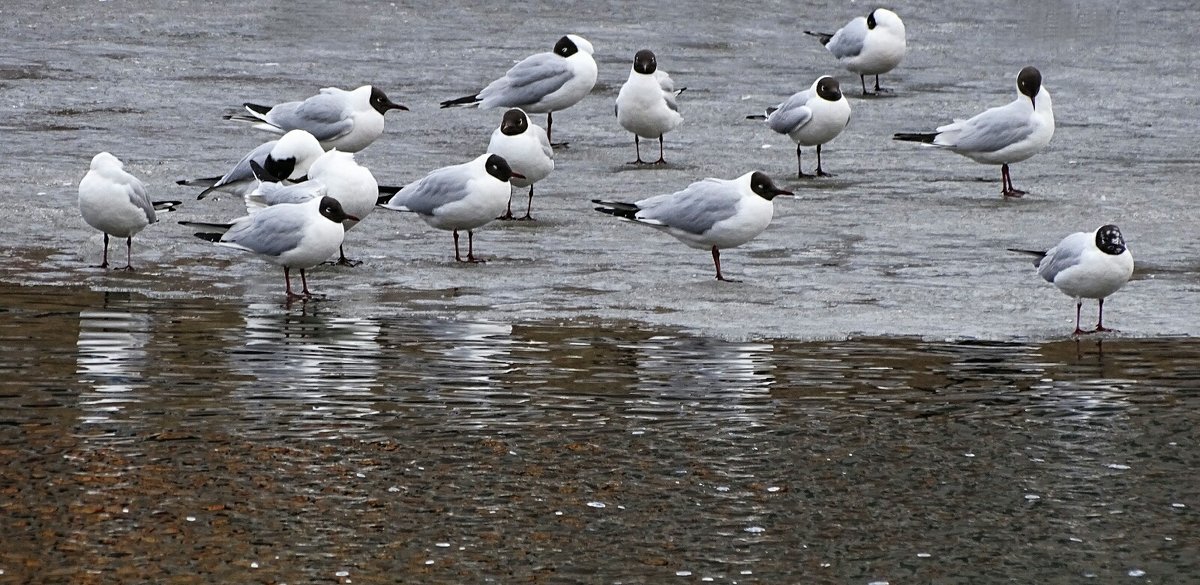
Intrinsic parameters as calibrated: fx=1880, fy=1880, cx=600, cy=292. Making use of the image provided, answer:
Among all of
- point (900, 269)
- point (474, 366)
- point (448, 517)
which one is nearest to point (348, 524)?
point (448, 517)

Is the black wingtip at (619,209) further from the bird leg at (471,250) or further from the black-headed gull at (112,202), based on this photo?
the black-headed gull at (112,202)

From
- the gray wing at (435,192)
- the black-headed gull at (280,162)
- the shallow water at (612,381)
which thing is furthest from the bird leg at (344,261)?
the black-headed gull at (280,162)

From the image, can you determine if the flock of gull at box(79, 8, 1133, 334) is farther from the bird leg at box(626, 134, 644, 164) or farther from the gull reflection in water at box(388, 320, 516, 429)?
the gull reflection in water at box(388, 320, 516, 429)

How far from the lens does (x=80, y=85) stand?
1892 cm

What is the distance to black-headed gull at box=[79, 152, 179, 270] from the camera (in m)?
11.4

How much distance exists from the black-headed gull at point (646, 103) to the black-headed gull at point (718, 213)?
13.3 ft

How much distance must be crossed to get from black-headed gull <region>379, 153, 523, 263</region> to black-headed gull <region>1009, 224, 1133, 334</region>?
369 centimetres

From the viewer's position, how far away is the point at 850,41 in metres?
19.5

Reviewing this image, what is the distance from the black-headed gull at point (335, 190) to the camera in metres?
11.7

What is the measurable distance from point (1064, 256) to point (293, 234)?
14.1 ft

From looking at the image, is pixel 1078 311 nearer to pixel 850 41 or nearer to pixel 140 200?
pixel 140 200

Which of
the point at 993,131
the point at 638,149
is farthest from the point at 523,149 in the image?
the point at 993,131

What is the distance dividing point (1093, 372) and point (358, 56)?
13.8 meters

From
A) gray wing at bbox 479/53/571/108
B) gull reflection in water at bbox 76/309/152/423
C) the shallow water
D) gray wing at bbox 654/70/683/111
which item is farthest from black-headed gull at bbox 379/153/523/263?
gray wing at bbox 479/53/571/108
